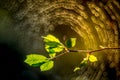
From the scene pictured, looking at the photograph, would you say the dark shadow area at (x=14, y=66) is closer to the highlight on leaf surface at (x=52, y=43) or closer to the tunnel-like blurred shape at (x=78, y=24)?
the tunnel-like blurred shape at (x=78, y=24)

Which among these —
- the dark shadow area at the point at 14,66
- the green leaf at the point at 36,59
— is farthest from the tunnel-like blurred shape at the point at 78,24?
the green leaf at the point at 36,59

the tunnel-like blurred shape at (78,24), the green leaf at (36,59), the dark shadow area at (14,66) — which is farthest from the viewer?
the dark shadow area at (14,66)

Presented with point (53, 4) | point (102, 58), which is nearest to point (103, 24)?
point (102, 58)

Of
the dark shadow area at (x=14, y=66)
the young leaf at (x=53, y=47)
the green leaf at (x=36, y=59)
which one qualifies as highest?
the young leaf at (x=53, y=47)

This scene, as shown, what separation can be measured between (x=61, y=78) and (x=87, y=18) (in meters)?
0.88

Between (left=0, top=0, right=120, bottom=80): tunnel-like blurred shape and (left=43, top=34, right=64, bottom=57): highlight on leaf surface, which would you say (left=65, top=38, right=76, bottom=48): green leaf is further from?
(left=0, top=0, right=120, bottom=80): tunnel-like blurred shape

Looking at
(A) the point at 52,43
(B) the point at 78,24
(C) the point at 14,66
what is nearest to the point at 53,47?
(A) the point at 52,43

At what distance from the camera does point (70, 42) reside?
1231 millimetres

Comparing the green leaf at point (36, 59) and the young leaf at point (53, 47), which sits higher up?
the young leaf at point (53, 47)

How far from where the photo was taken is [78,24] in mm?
2713

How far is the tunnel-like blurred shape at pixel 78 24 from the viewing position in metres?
2.48

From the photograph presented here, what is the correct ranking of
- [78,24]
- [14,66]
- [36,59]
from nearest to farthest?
[36,59] < [78,24] < [14,66]

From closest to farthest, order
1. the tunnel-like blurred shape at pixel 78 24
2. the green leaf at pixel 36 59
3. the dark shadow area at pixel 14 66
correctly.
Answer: the green leaf at pixel 36 59
the tunnel-like blurred shape at pixel 78 24
the dark shadow area at pixel 14 66

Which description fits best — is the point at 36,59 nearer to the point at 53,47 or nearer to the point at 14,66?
the point at 53,47
